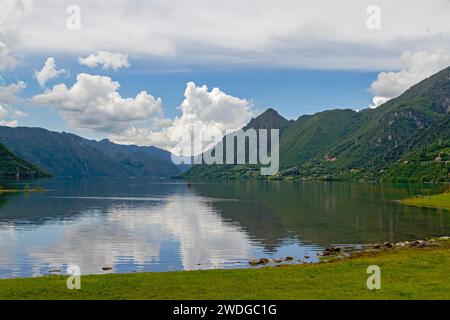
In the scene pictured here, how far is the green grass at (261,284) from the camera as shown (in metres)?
39.6

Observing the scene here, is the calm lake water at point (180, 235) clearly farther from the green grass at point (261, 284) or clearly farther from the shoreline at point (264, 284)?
the shoreline at point (264, 284)

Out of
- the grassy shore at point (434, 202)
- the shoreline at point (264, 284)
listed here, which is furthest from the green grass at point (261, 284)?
the grassy shore at point (434, 202)

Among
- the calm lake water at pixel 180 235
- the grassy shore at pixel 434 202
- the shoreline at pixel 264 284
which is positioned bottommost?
the calm lake water at pixel 180 235

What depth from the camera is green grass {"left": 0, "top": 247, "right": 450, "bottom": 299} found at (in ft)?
130

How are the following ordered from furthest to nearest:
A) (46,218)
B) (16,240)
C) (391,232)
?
(46,218) < (391,232) < (16,240)

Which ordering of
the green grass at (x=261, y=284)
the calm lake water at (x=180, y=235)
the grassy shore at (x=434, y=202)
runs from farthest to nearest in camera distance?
1. the grassy shore at (x=434, y=202)
2. the calm lake water at (x=180, y=235)
3. the green grass at (x=261, y=284)

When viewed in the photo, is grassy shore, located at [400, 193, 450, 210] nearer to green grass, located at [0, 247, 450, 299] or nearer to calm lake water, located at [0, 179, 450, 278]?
calm lake water, located at [0, 179, 450, 278]

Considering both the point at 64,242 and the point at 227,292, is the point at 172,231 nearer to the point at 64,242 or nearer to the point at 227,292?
the point at 64,242

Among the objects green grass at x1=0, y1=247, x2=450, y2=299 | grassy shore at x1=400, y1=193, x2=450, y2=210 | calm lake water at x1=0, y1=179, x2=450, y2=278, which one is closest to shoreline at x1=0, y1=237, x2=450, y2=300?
green grass at x1=0, y1=247, x2=450, y2=299

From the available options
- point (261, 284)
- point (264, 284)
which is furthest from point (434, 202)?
point (261, 284)

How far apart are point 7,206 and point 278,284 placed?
15648 cm

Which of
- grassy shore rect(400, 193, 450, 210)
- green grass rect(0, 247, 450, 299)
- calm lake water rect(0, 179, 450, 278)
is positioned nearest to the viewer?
green grass rect(0, 247, 450, 299)
